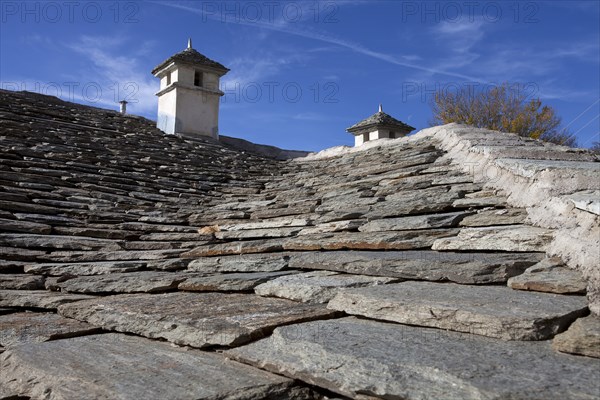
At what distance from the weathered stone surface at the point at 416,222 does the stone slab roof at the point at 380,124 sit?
9.61 metres

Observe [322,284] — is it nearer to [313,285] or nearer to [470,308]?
[313,285]

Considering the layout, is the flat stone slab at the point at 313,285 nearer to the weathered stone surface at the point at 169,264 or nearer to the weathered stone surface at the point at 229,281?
the weathered stone surface at the point at 229,281

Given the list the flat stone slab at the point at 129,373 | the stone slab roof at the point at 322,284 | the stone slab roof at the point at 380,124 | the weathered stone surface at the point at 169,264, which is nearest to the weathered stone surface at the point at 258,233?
the stone slab roof at the point at 322,284

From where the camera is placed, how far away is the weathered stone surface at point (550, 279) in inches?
63.2

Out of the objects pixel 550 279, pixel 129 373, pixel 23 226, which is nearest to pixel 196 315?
pixel 129 373

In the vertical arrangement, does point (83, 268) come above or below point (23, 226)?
below

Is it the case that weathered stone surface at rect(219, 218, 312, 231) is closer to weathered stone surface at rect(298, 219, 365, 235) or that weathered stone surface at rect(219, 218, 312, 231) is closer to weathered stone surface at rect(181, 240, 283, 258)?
weathered stone surface at rect(298, 219, 365, 235)

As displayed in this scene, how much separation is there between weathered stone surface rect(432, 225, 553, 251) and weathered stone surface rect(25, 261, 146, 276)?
5.52ft

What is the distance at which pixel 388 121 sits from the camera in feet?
40.9

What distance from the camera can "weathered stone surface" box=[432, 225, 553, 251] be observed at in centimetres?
206

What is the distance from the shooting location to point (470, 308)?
4.94ft

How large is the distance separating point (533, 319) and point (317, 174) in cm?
454

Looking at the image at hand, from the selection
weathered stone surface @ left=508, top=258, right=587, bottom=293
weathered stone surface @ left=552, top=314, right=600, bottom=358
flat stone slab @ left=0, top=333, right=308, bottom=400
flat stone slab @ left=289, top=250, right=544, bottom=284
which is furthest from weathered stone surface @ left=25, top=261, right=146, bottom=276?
weathered stone surface @ left=552, top=314, right=600, bottom=358

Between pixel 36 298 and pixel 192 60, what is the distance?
7.15 m
